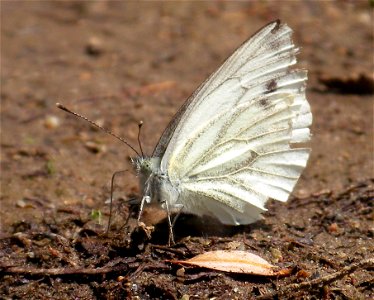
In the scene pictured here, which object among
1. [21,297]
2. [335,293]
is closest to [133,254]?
[21,297]

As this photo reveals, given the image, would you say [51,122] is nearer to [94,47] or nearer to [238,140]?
[94,47]

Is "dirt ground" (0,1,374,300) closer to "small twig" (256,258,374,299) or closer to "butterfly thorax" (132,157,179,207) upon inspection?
"small twig" (256,258,374,299)

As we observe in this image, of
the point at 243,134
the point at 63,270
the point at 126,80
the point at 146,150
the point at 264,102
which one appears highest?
the point at 126,80

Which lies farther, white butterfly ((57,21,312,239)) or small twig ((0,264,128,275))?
white butterfly ((57,21,312,239))

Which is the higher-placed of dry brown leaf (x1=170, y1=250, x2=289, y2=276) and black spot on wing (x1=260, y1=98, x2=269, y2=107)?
black spot on wing (x1=260, y1=98, x2=269, y2=107)

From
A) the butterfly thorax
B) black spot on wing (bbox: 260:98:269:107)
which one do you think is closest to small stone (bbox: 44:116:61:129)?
the butterfly thorax

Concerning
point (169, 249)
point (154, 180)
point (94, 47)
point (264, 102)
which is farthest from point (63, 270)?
point (94, 47)

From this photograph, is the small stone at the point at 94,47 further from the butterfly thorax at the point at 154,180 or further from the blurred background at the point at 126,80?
the butterfly thorax at the point at 154,180
